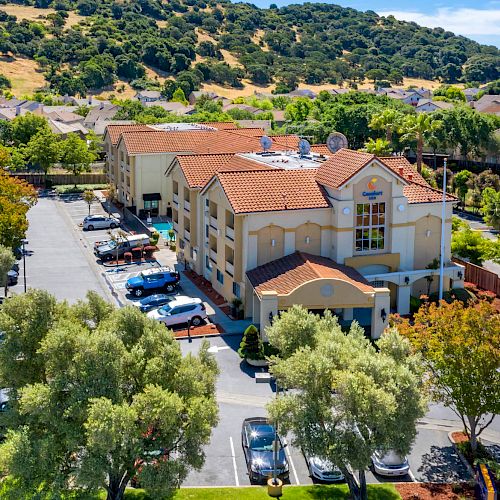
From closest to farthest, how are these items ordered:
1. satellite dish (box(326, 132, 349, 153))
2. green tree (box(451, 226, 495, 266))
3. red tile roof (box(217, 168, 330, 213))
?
1. red tile roof (box(217, 168, 330, 213))
2. green tree (box(451, 226, 495, 266))
3. satellite dish (box(326, 132, 349, 153))

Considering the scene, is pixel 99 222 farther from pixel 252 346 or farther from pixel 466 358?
pixel 466 358

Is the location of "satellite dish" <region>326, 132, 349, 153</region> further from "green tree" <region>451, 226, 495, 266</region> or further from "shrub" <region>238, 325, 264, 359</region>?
"shrub" <region>238, 325, 264, 359</region>

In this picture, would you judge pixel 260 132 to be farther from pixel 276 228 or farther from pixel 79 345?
pixel 79 345

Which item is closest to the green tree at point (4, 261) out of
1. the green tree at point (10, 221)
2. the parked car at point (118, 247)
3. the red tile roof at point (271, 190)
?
the green tree at point (10, 221)

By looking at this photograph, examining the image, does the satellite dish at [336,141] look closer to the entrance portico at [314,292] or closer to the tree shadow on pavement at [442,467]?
the entrance portico at [314,292]

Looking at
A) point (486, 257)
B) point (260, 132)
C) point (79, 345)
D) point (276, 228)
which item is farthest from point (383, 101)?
point (79, 345)

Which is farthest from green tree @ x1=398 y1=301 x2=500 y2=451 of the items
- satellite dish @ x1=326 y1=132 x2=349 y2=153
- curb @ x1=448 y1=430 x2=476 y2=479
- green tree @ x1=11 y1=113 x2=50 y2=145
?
green tree @ x1=11 y1=113 x2=50 y2=145
